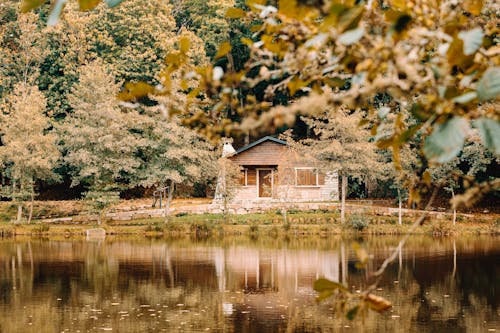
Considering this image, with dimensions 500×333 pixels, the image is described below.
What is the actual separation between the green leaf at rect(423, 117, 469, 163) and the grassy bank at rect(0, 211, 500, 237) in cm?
2720

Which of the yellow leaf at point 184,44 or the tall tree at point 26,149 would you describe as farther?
the tall tree at point 26,149

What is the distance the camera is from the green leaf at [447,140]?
1.35 metres

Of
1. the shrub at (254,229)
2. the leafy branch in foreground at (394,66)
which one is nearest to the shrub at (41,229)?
the shrub at (254,229)

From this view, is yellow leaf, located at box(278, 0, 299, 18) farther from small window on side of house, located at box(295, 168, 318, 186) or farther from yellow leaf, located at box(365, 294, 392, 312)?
small window on side of house, located at box(295, 168, 318, 186)

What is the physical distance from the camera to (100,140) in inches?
1256

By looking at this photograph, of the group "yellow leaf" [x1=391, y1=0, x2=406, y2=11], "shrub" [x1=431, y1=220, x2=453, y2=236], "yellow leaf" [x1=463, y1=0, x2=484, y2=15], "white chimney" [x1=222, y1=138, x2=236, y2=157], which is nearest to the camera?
"yellow leaf" [x1=391, y1=0, x2=406, y2=11]

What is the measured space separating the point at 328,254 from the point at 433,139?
21654 millimetres

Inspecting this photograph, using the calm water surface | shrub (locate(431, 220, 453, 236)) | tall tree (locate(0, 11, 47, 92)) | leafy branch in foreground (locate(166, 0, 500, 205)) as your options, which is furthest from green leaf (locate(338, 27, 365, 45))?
tall tree (locate(0, 11, 47, 92))

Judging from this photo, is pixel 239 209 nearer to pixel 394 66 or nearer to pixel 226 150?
pixel 226 150

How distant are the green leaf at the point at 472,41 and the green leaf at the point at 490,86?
0.11m

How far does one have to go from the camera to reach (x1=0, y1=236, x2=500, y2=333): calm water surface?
1335cm

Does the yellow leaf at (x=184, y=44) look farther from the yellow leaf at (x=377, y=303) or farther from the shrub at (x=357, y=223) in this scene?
the shrub at (x=357, y=223)

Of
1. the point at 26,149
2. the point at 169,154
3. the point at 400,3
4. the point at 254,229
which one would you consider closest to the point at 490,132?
the point at 400,3

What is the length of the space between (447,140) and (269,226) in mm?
28421
